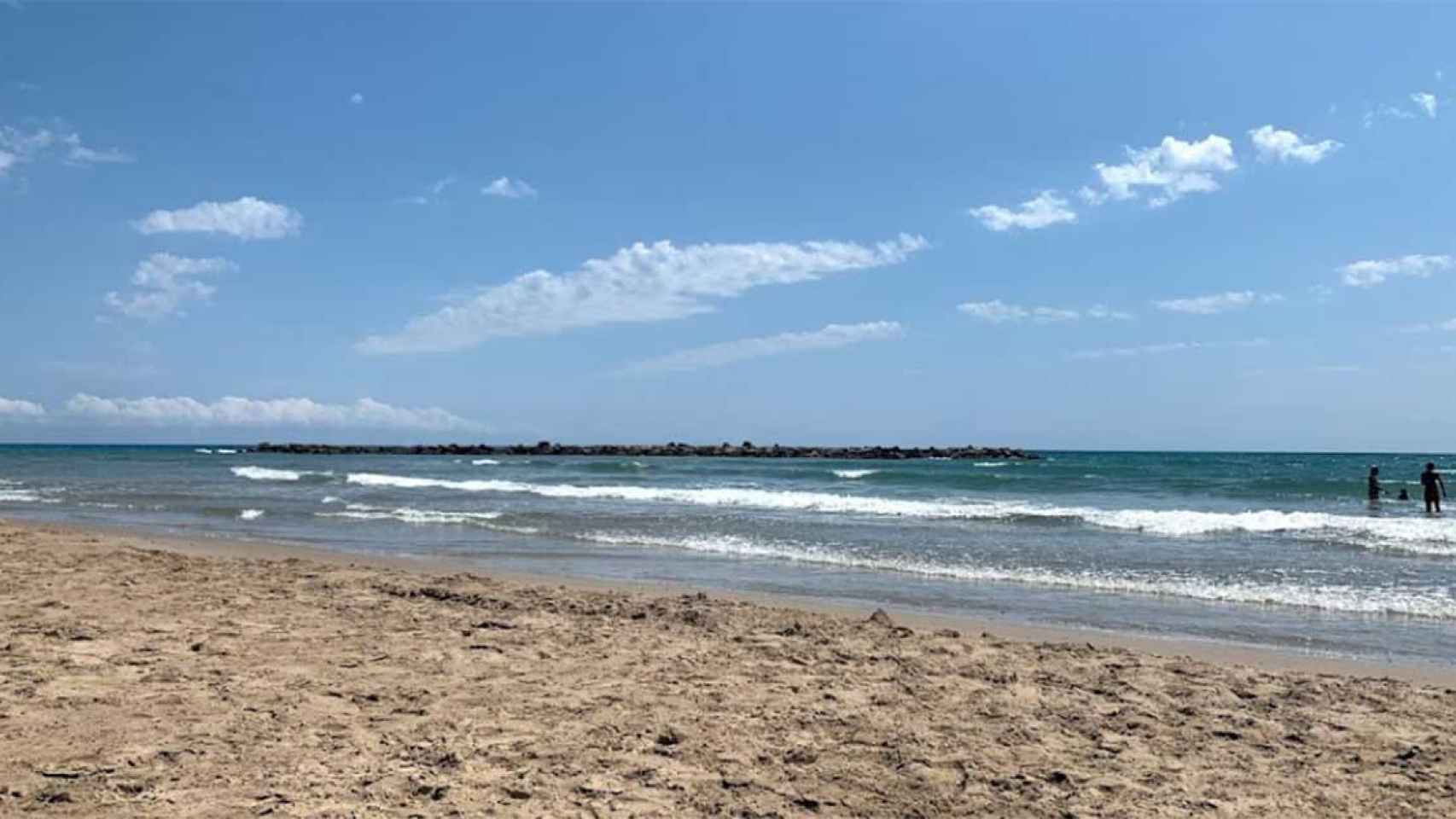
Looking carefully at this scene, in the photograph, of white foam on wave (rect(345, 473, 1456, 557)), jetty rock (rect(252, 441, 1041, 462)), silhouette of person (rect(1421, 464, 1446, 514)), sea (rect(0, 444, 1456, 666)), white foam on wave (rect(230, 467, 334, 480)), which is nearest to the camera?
sea (rect(0, 444, 1456, 666))

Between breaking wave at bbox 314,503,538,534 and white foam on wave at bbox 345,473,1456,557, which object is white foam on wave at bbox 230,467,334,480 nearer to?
white foam on wave at bbox 345,473,1456,557

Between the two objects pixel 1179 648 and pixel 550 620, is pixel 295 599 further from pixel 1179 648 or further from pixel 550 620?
pixel 1179 648

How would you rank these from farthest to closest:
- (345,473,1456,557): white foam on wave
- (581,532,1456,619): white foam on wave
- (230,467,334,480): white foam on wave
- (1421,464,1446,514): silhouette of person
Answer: (230,467,334,480): white foam on wave, (1421,464,1446,514): silhouette of person, (345,473,1456,557): white foam on wave, (581,532,1456,619): white foam on wave

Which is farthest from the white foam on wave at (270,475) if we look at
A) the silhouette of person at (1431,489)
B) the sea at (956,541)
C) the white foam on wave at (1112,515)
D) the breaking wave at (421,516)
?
the silhouette of person at (1431,489)

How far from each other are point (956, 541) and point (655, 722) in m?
11.3

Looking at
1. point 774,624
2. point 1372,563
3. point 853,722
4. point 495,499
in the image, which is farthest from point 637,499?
point 853,722

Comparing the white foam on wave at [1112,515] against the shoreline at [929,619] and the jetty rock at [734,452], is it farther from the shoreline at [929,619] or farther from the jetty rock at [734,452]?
the jetty rock at [734,452]

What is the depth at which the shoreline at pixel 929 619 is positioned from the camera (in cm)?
691

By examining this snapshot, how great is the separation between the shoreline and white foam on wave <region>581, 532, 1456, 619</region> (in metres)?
2.40

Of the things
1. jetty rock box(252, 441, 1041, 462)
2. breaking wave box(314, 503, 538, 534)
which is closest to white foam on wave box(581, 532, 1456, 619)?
breaking wave box(314, 503, 538, 534)

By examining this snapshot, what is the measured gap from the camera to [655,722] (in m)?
4.88

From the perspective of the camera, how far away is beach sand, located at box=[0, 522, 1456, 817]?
3.92 metres

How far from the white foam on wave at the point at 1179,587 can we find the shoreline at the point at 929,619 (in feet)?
7.88

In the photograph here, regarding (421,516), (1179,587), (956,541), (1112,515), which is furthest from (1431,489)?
(421,516)
